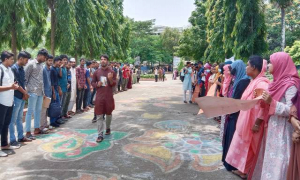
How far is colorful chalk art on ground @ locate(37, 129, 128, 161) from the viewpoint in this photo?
443 cm

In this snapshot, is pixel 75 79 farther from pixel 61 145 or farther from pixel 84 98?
pixel 61 145

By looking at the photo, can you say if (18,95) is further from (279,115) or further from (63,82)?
(279,115)

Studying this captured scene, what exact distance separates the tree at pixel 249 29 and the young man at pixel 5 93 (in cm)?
837

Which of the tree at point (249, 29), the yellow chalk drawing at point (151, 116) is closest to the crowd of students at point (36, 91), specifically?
the yellow chalk drawing at point (151, 116)

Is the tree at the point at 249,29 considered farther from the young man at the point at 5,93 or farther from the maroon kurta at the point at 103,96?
the young man at the point at 5,93

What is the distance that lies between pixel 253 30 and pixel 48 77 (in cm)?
801

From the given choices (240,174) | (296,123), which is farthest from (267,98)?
(240,174)

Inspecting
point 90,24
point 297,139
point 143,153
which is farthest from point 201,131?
point 90,24

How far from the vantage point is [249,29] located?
1041 centimetres

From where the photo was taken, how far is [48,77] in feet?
19.3

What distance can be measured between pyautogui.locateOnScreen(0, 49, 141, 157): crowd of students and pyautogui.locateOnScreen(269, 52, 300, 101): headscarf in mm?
3419

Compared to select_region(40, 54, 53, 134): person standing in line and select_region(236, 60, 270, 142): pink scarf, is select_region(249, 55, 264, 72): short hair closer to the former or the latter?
select_region(236, 60, 270, 142): pink scarf

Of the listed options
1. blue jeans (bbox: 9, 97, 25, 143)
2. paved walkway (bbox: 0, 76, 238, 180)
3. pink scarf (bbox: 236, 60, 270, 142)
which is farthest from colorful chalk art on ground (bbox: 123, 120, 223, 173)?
blue jeans (bbox: 9, 97, 25, 143)

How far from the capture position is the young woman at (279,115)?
8.89 ft
